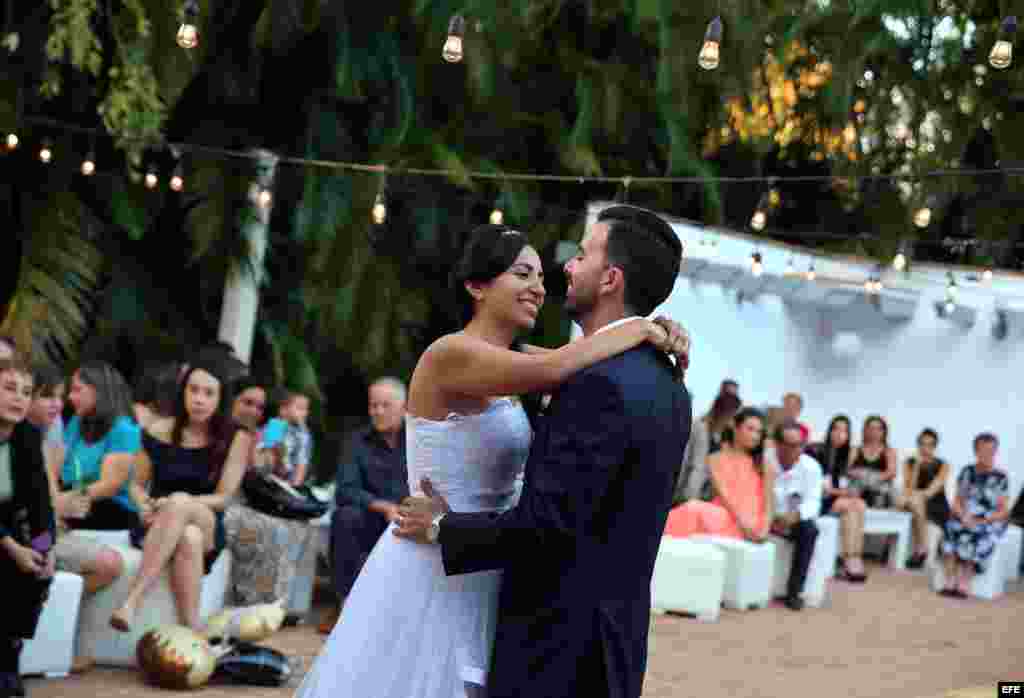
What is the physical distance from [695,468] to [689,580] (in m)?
1.72

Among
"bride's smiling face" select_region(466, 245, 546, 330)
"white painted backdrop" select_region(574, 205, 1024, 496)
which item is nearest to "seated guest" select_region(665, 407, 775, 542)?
"white painted backdrop" select_region(574, 205, 1024, 496)

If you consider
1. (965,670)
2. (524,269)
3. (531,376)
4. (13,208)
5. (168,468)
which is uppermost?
(13,208)

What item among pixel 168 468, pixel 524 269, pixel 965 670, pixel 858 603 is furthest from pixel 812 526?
pixel 524 269

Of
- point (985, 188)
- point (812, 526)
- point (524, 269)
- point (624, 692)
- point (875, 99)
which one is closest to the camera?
point (624, 692)

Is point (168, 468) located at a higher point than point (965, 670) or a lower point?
higher

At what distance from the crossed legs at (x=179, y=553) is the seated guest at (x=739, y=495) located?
13.8 ft

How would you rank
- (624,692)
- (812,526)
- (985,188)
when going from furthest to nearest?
(985,188) → (812,526) → (624,692)

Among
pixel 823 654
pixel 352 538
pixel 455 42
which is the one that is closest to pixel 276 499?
pixel 352 538

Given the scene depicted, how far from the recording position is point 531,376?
2.95 meters

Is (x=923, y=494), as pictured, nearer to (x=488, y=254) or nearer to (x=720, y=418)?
(x=720, y=418)

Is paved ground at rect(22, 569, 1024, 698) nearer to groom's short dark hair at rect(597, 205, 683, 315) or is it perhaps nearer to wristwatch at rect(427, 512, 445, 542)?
wristwatch at rect(427, 512, 445, 542)

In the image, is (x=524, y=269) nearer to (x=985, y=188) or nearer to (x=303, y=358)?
(x=303, y=358)

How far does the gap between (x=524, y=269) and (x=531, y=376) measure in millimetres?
385

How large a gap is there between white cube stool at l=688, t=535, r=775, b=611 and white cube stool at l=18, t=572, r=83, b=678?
15.5 feet
